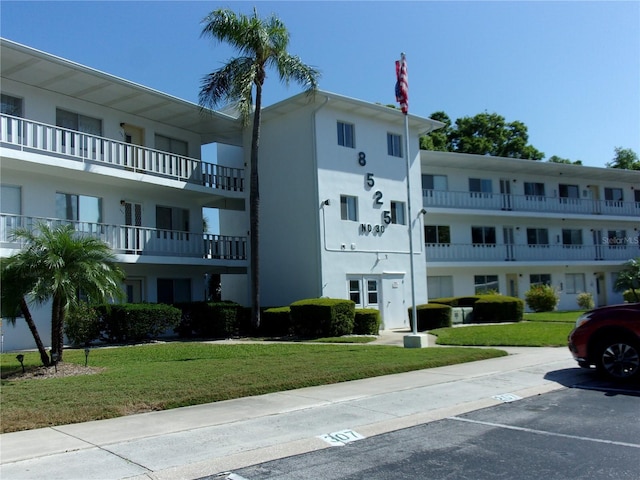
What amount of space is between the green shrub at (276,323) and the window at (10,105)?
10.5 meters

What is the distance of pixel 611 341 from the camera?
1028cm

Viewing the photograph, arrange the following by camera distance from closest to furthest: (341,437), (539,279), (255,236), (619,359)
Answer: (341,437) → (619,359) → (255,236) → (539,279)

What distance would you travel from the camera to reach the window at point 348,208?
24141 mm

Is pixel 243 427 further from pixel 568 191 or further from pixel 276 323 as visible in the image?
pixel 568 191

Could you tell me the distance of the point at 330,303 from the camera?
65.0ft

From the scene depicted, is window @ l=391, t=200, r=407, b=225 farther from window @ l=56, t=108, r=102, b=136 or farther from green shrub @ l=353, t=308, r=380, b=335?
window @ l=56, t=108, r=102, b=136

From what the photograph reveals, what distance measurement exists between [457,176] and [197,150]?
51.0ft

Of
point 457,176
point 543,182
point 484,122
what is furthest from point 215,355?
point 484,122

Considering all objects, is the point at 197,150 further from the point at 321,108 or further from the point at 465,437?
the point at 465,437

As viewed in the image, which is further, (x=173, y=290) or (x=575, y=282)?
(x=575, y=282)

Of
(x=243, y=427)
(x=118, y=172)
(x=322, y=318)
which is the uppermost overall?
(x=118, y=172)

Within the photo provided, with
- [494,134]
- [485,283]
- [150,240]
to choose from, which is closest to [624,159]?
[494,134]

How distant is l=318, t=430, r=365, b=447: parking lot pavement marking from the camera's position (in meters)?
6.69

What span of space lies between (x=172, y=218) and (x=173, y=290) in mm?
2936
